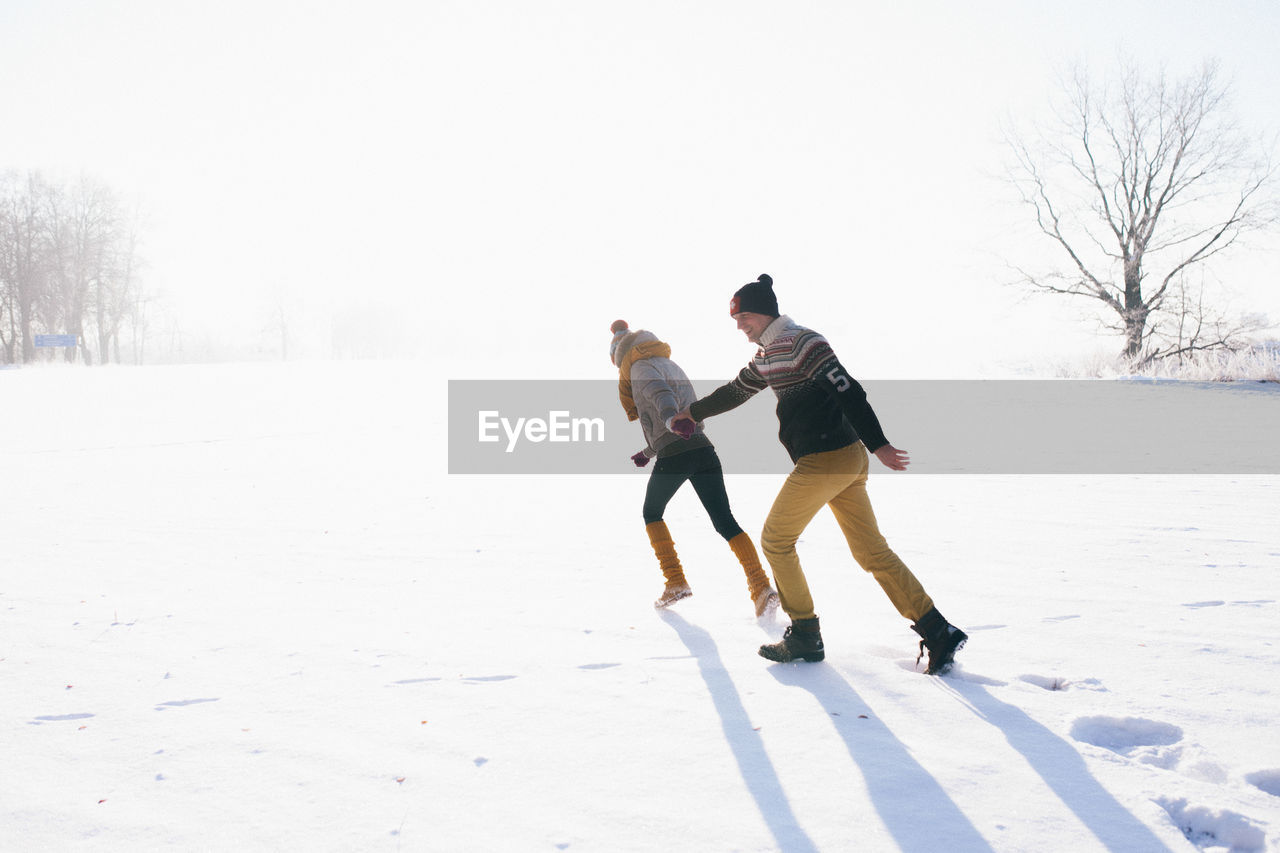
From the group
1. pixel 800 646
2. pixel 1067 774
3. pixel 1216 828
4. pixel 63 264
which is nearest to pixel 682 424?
pixel 800 646

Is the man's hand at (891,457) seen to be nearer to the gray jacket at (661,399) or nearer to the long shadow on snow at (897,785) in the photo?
the long shadow on snow at (897,785)

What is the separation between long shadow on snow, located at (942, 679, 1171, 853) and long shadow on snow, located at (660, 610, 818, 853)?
934mm

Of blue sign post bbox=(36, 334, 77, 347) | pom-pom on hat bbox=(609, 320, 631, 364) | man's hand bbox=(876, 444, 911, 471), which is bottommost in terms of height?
man's hand bbox=(876, 444, 911, 471)

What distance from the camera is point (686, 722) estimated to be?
3215mm

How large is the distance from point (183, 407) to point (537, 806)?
2004cm

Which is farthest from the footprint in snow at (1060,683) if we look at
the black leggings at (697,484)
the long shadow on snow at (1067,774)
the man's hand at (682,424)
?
the man's hand at (682,424)

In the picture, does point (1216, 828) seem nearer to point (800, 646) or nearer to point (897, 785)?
point (897, 785)

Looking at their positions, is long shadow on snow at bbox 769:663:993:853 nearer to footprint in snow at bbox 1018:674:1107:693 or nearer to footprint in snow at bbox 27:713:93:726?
footprint in snow at bbox 1018:674:1107:693

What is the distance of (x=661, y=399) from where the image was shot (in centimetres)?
488

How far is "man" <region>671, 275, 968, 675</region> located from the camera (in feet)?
11.7

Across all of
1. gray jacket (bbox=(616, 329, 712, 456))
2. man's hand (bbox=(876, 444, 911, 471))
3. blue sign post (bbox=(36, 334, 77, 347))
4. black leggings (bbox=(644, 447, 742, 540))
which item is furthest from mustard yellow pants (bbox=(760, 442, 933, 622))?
blue sign post (bbox=(36, 334, 77, 347))

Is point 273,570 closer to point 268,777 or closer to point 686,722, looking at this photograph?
point 268,777

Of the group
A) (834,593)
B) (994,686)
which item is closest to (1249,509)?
(834,593)

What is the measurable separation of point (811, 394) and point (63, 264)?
165 feet
